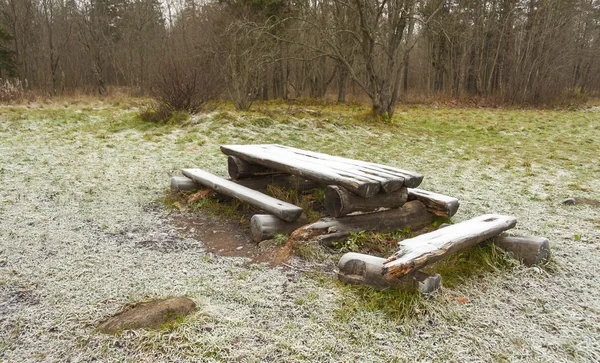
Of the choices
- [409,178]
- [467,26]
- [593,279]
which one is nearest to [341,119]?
[409,178]

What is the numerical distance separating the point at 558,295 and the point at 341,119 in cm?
924

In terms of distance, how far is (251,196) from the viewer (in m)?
3.87

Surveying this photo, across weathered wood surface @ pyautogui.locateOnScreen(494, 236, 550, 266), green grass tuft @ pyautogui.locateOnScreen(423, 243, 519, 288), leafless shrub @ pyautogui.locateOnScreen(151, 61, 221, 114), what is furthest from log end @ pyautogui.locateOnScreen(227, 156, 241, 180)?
leafless shrub @ pyautogui.locateOnScreen(151, 61, 221, 114)

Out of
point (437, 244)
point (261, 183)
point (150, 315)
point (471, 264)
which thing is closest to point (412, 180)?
point (471, 264)

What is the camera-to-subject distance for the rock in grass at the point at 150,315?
2.16 m

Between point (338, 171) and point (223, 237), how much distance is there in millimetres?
1211

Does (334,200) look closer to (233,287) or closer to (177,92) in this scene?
(233,287)

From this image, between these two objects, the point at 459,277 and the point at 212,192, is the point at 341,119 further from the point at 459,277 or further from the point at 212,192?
the point at 459,277

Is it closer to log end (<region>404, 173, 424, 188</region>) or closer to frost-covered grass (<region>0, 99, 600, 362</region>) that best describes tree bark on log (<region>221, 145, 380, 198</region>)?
log end (<region>404, 173, 424, 188</region>)

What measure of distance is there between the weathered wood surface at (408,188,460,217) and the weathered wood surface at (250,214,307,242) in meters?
1.33

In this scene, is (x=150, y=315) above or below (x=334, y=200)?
below

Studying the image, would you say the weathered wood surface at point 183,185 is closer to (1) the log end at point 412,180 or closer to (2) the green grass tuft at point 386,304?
(1) the log end at point 412,180

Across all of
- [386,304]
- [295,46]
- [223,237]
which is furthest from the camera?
[295,46]

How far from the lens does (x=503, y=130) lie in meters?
11.4
